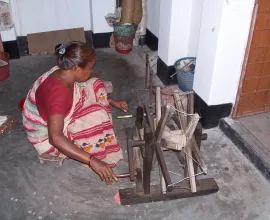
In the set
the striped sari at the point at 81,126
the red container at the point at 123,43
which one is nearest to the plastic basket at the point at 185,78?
the striped sari at the point at 81,126

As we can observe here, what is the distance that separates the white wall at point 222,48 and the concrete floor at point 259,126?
254 millimetres

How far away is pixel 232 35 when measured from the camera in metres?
2.73

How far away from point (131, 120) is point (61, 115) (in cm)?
125

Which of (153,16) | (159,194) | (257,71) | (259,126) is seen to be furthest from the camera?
(153,16)

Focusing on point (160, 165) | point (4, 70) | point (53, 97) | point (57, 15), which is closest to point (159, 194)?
point (160, 165)

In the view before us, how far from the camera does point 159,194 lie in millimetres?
2461

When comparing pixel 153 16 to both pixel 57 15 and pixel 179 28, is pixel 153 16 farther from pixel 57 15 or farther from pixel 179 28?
pixel 57 15

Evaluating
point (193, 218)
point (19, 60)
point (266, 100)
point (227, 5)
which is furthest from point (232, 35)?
point (19, 60)

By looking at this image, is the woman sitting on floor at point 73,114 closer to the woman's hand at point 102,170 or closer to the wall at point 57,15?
the woman's hand at point 102,170

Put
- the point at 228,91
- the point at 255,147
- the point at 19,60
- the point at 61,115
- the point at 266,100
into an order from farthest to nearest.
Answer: the point at 19,60 → the point at 266,100 → the point at 228,91 → the point at 255,147 → the point at 61,115

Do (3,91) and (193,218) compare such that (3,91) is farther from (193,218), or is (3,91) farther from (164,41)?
(193,218)

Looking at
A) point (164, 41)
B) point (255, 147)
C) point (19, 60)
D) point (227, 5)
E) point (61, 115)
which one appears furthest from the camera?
point (19, 60)

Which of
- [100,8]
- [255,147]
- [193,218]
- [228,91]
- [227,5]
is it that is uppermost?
[227,5]

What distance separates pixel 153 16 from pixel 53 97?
2926 millimetres
